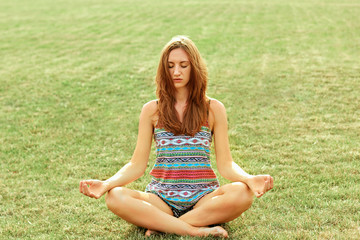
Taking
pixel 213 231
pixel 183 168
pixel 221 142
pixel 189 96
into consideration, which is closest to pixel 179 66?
pixel 189 96

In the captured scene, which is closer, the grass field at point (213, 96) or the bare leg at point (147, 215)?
the bare leg at point (147, 215)

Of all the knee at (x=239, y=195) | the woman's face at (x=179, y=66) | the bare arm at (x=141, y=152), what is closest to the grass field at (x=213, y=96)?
the knee at (x=239, y=195)

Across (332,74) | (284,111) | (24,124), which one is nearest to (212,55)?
(332,74)

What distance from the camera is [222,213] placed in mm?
3734

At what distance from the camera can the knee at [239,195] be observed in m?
3.63

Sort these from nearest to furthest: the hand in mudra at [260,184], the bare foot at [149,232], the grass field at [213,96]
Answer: the hand in mudra at [260,184], the bare foot at [149,232], the grass field at [213,96]

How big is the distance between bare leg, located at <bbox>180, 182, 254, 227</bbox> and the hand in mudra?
0.11 meters

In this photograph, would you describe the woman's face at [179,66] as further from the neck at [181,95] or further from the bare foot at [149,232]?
the bare foot at [149,232]

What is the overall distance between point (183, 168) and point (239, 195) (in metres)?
0.53

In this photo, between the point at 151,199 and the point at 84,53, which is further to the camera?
the point at 84,53

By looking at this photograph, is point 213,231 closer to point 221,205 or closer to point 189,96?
point 221,205

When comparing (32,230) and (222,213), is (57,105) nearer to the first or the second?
(32,230)

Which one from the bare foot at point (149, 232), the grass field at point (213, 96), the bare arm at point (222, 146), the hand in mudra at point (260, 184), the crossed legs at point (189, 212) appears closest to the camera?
the hand in mudra at point (260, 184)

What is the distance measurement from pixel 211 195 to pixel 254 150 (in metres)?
2.44
